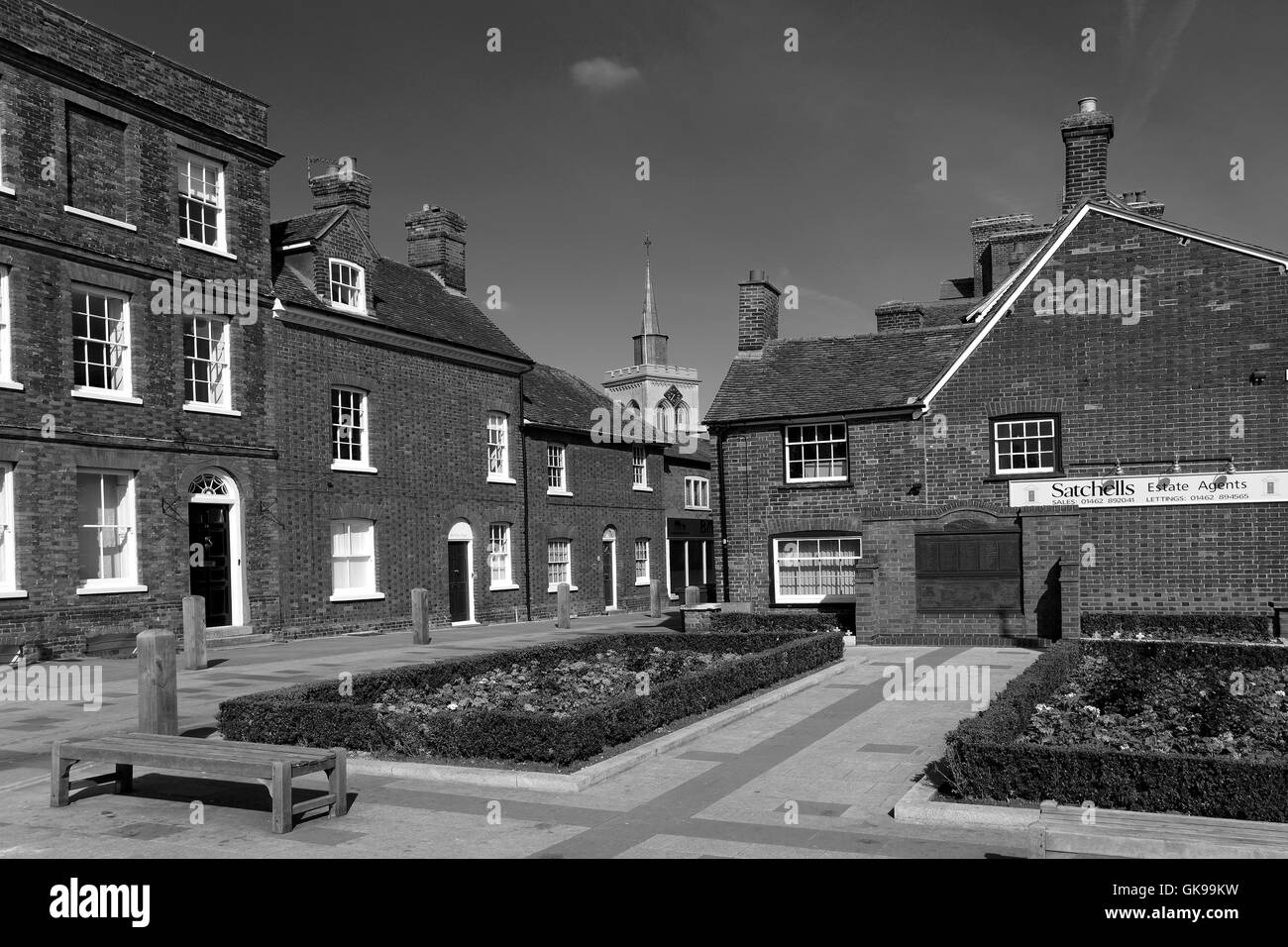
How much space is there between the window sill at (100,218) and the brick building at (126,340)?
5 cm

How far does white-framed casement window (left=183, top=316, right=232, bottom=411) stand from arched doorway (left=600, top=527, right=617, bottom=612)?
17780 millimetres

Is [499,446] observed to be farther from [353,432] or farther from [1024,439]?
[1024,439]

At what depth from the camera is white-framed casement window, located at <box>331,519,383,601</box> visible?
2719 cm

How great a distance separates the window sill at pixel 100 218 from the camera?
68.3ft

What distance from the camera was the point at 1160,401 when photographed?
75.4 ft

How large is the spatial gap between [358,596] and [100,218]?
10.6 metres

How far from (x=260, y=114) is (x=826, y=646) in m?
17.8

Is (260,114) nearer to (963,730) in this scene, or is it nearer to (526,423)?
(526,423)

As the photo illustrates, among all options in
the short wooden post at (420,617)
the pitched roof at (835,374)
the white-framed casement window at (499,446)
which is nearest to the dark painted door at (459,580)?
the white-framed casement window at (499,446)

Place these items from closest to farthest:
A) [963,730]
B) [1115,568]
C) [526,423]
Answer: [963,730] < [1115,568] < [526,423]

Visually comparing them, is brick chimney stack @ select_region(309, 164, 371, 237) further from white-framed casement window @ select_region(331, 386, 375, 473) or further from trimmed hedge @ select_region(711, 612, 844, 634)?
trimmed hedge @ select_region(711, 612, 844, 634)

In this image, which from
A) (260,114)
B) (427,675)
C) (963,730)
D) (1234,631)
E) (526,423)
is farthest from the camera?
(526,423)

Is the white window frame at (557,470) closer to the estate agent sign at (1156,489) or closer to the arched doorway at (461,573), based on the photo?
the arched doorway at (461,573)
